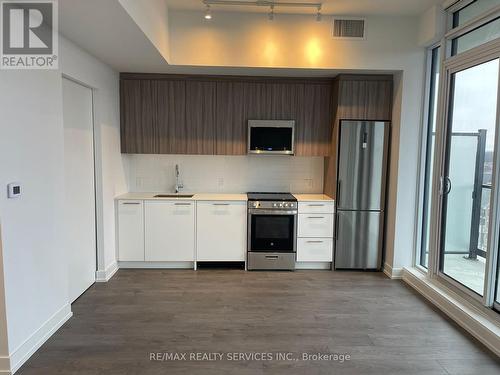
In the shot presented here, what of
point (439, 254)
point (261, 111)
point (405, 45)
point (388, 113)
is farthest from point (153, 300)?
point (405, 45)

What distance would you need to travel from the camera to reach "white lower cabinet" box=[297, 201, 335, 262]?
4.36m

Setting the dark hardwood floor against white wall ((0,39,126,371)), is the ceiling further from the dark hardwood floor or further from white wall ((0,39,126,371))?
the dark hardwood floor

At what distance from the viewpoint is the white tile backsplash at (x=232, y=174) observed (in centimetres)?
486

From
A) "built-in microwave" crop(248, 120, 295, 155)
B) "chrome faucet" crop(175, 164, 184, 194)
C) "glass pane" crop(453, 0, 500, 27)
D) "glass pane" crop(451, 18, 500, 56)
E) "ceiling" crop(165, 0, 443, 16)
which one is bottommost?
"chrome faucet" crop(175, 164, 184, 194)

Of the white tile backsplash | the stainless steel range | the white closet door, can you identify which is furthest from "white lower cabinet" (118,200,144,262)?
the stainless steel range

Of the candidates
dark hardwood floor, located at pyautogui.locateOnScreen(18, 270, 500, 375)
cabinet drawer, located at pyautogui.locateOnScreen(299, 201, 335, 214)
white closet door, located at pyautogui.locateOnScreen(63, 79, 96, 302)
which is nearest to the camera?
dark hardwood floor, located at pyautogui.locateOnScreen(18, 270, 500, 375)

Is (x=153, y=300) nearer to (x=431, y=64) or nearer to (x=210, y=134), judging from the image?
(x=210, y=134)

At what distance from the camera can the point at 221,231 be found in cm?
436

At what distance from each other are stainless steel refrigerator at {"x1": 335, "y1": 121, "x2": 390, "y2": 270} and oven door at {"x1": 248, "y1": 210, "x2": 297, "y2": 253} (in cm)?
60

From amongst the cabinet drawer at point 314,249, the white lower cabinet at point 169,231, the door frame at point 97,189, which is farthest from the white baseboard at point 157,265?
the cabinet drawer at point 314,249

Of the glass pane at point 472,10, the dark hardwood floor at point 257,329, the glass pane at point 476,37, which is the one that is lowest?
the dark hardwood floor at point 257,329

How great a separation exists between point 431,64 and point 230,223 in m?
3.09

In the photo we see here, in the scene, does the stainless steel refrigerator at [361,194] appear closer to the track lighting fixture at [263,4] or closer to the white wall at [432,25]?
the white wall at [432,25]

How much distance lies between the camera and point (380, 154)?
168 inches
